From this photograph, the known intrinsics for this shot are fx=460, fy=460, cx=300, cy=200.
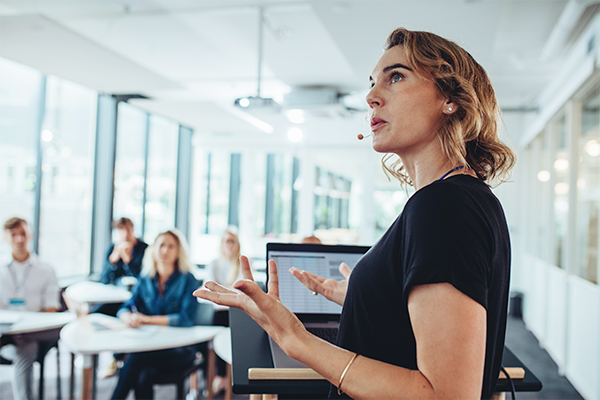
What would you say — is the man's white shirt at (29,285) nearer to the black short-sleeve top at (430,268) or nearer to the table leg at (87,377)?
the table leg at (87,377)

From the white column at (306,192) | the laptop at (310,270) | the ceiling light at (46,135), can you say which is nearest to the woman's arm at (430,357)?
the laptop at (310,270)

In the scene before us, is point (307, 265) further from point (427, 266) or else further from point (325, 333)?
point (427, 266)

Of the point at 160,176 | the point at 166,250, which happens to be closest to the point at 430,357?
the point at 166,250

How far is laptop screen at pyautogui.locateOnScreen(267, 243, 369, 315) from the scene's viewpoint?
153 centimetres

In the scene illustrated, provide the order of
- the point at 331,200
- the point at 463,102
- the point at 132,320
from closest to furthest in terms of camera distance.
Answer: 1. the point at 463,102
2. the point at 132,320
3. the point at 331,200

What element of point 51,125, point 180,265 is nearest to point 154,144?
point 51,125

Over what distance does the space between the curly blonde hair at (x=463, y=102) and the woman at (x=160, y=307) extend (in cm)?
262

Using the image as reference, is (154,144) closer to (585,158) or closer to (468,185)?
(585,158)

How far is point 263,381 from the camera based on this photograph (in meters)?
1.08

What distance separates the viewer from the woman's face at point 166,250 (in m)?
3.59

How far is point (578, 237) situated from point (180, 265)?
145 inches

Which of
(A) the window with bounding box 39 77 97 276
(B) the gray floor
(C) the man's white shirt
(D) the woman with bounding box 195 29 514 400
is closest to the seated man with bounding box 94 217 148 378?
(B) the gray floor

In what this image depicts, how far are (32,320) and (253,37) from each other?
3035 millimetres

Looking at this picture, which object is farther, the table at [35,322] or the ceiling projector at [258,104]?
the ceiling projector at [258,104]
